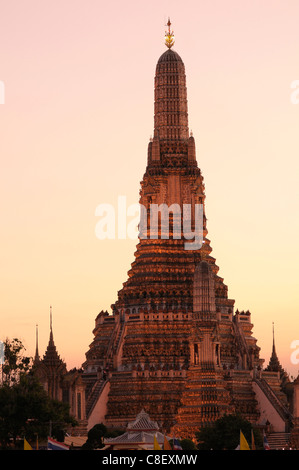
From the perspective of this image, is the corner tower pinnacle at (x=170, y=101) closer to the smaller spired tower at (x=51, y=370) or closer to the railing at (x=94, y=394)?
the smaller spired tower at (x=51, y=370)

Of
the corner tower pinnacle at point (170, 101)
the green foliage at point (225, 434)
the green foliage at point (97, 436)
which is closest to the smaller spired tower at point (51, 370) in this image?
the green foliage at point (97, 436)

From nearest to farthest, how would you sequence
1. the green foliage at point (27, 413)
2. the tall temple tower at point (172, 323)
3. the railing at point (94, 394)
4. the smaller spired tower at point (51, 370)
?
the green foliage at point (27, 413)
the tall temple tower at point (172, 323)
the smaller spired tower at point (51, 370)
the railing at point (94, 394)

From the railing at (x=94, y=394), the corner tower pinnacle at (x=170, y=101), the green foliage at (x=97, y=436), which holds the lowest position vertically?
the green foliage at (x=97, y=436)

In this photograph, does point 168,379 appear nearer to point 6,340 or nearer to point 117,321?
point 117,321

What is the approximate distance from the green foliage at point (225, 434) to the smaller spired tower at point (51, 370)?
1719 cm

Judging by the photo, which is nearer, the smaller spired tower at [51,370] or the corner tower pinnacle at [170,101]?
the smaller spired tower at [51,370]

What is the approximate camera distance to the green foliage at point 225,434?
149125 mm

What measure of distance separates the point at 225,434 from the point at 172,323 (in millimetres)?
23707

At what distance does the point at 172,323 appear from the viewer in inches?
6796

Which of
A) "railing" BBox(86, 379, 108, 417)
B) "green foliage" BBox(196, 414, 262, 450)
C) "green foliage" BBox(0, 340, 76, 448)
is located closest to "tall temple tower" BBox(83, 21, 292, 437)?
"railing" BBox(86, 379, 108, 417)

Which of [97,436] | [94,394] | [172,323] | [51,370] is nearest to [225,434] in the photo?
[97,436]

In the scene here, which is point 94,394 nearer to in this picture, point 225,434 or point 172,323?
point 172,323

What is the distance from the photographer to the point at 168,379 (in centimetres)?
17012
